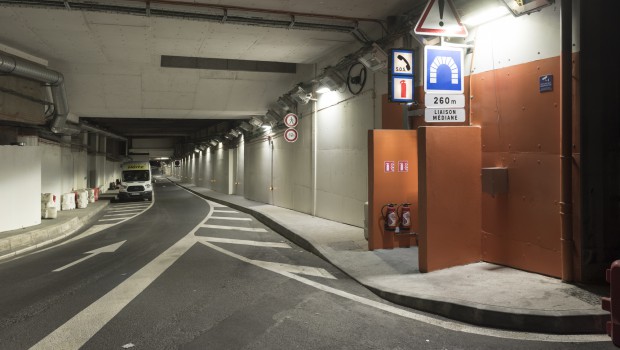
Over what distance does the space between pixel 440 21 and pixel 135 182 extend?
22.9m

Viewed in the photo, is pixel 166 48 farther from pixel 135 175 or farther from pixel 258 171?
pixel 135 175

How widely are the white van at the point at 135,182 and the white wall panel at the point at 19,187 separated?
12910 millimetres

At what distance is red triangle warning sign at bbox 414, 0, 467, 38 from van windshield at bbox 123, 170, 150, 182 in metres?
23.0

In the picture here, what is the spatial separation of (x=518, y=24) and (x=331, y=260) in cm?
505

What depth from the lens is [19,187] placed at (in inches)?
459

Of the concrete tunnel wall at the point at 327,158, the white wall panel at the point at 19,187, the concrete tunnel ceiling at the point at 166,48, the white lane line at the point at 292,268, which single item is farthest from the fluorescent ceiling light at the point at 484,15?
the white wall panel at the point at 19,187

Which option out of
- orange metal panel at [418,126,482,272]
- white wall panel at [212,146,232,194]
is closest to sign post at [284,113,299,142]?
orange metal panel at [418,126,482,272]

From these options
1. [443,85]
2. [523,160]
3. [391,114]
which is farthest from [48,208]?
[523,160]

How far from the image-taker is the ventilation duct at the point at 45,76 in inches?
409

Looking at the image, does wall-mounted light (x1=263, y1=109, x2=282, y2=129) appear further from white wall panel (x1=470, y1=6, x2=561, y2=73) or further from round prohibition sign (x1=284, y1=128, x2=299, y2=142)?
white wall panel (x1=470, y1=6, x2=561, y2=73)

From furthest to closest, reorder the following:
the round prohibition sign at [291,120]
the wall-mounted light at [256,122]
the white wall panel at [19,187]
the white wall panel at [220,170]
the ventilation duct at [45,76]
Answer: the white wall panel at [220,170]
the wall-mounted light at [256,122]
the round prohibition sign at [291,120]
the white wall panel at [19,187]
the ventilation duct at [45,76]

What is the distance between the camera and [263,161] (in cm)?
2103

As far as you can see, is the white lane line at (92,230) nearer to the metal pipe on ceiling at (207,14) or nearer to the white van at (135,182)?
the metal pipe on ceiling at (207,14)

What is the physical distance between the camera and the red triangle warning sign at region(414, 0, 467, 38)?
261 inches
